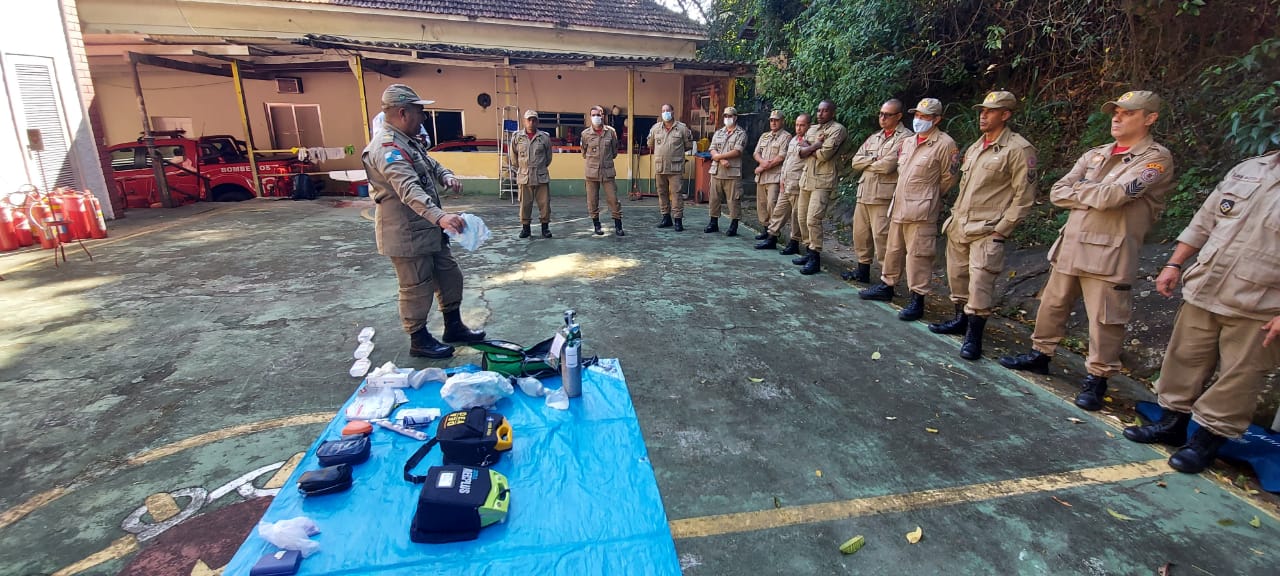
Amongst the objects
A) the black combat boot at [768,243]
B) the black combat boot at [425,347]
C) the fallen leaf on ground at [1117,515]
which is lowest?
the fallen leaf on ground at [1117,515]

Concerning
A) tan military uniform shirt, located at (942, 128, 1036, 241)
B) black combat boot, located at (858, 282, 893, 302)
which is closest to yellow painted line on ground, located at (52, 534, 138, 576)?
tan military uniform shirt, located at (942, 128, 1036, 241)

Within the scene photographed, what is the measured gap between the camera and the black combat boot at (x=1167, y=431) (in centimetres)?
289

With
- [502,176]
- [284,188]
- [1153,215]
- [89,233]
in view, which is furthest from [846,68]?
[284,188]

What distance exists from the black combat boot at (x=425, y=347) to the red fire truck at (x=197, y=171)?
31.8 ft

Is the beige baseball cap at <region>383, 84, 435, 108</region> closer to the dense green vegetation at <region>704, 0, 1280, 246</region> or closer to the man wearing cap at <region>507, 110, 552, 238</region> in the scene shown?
the man wearing cap at <region>507, 110, 552, 238</region>

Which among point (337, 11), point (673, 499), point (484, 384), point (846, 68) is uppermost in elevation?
point (337, 11)

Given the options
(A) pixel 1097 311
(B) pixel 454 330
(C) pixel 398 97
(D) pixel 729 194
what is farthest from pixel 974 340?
(D) pixel 729 194

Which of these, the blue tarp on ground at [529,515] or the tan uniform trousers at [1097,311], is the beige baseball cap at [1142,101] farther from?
the blue tarp on ground at [529,515]

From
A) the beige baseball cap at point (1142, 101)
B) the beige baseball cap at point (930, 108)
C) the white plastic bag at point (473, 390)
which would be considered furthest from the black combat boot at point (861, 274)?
the white plastic bag at point (473, 390)

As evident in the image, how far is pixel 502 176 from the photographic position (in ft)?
39.6

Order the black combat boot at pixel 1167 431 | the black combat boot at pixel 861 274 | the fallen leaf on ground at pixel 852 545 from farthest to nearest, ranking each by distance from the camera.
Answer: the black combat boot at pixel 861 274 < the black combat boot at pixel 1167 431 < the fallen leaf on ground at pixel 852 545

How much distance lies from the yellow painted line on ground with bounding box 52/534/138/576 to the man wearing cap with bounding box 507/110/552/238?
5773 mm

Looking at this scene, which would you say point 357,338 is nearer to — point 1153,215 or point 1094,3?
point 1153,215

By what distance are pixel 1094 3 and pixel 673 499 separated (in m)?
6.15
